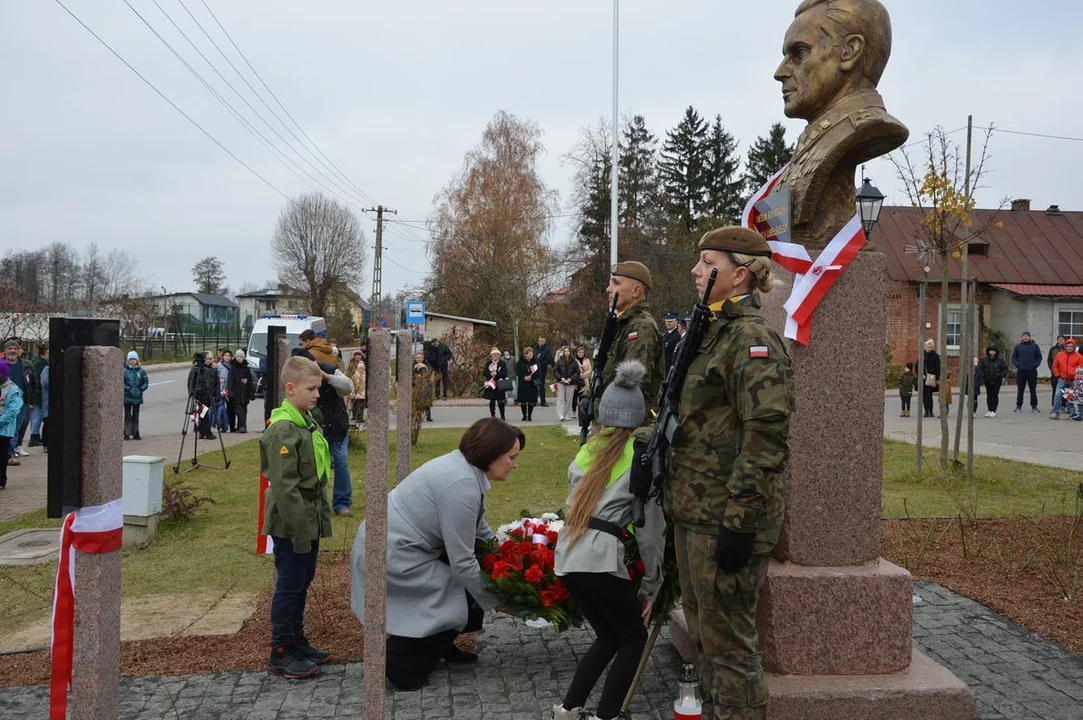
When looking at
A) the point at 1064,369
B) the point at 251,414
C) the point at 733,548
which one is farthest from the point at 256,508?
the point at 1064,369

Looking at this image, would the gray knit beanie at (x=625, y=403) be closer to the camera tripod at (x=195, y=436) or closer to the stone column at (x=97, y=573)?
the stone column at (x=97, y=573)

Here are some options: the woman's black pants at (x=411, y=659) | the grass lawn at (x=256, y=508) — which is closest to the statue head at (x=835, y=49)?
the woman's black pants at (x=411, y=659)

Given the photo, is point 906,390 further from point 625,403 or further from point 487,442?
point 625,403

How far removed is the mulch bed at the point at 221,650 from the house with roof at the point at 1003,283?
31.3 metres

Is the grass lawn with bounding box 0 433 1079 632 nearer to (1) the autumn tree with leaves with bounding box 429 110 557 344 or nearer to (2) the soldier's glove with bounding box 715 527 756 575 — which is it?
(2) the soldier's glove with bounding box 715 527 756 575

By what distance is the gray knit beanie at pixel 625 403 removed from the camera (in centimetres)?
395

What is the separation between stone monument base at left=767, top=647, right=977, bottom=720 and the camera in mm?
4016

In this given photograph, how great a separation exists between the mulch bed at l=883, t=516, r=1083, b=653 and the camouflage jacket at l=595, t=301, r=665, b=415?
2.71 meters

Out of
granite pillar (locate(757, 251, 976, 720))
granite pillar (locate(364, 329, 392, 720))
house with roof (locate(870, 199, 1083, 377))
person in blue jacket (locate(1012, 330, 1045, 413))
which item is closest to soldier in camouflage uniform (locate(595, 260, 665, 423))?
granite pillar (locate(757, 251, 976, 720))

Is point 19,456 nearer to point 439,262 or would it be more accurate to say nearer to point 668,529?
point 668,529

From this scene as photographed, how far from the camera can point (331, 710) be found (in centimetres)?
445

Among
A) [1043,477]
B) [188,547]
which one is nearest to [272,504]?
[188,547]

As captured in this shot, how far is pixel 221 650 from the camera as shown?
536 centimetres

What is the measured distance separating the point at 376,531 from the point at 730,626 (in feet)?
4.60
